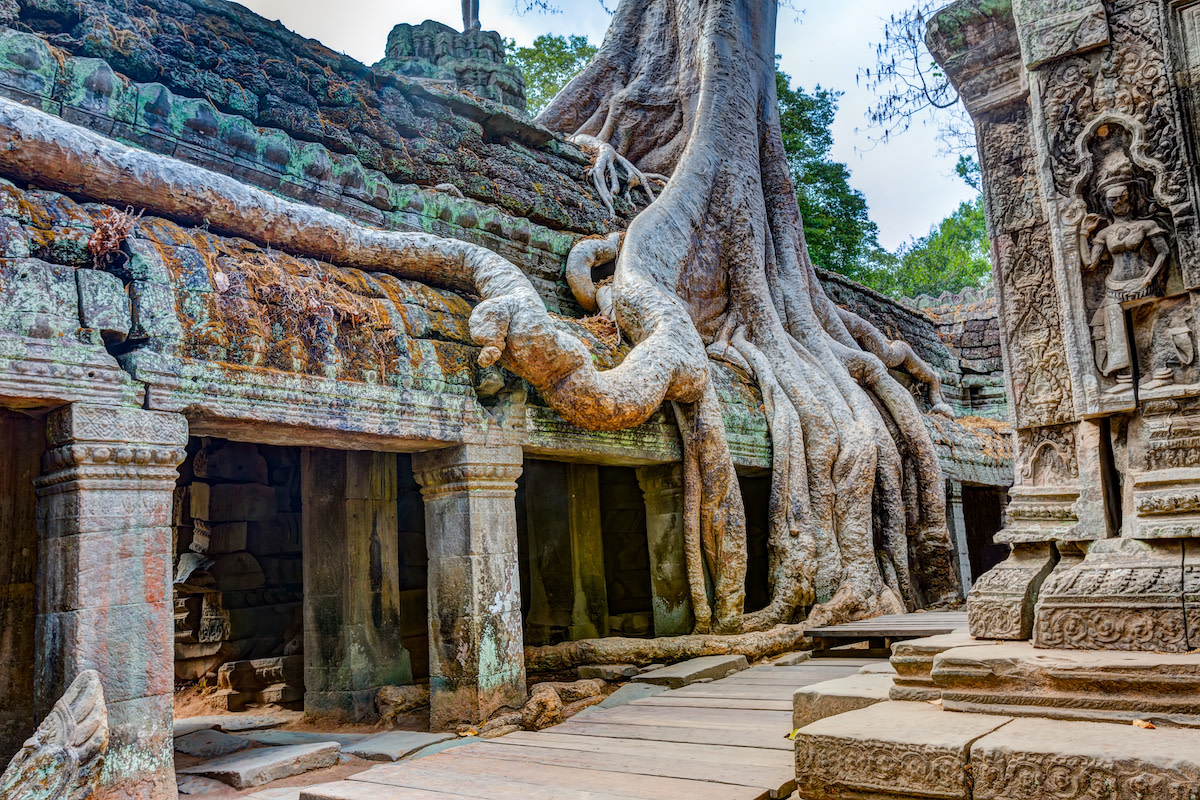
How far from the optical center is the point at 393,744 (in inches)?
172

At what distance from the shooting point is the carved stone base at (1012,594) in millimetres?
3061

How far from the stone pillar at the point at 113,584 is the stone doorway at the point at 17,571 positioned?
56 centimetres

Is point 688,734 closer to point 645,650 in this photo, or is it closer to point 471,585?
point 471,585

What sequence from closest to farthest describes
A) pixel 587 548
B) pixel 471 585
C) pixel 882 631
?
pixel 471 585 < pixel 882 631 < pixel 587 548

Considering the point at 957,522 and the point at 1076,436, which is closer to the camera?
the point at 1076,436

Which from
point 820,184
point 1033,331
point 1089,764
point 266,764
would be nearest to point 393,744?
point 266,764

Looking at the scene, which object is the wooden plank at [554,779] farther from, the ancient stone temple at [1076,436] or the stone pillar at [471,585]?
the stone pillar at [471,585]

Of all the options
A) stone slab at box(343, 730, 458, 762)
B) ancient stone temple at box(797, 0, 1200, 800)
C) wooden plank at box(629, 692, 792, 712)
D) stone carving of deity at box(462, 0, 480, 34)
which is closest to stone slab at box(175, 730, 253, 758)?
stone slab at box(343, 730, 458, 762)

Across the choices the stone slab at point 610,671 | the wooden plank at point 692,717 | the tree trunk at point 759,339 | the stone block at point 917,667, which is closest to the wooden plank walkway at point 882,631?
the tree trunk at point 759,339

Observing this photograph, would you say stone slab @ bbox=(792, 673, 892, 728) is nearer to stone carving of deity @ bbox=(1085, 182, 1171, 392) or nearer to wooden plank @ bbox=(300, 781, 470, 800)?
wooden plank @ bbox=(300, 781, 470, 800)

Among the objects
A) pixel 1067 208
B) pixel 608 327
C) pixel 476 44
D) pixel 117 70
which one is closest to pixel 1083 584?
pixel 1067 208

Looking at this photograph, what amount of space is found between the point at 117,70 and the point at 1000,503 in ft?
32.5

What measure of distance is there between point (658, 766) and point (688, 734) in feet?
1.71

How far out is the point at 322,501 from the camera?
19.1 feet
